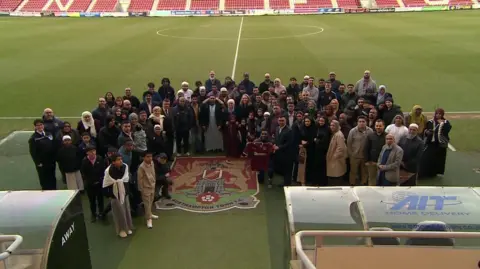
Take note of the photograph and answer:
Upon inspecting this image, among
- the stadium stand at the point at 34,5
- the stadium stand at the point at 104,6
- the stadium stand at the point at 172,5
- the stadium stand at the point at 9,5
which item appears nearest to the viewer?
the stadium stand at the point at 104,6

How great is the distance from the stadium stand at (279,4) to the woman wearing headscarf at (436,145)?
188 ft

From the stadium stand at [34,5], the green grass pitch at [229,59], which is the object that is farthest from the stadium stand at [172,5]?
the green grass pitch at [229,59]

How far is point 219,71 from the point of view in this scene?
2300cm

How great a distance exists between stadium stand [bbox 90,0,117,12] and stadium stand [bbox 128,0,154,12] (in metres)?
2.54

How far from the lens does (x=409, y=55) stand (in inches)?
1027

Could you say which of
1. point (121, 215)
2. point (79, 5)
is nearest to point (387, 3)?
point (79, 5)

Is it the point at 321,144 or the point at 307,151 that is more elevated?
the point at 321,144

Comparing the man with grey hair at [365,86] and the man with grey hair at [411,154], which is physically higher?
the man with grey hair at [365,86]

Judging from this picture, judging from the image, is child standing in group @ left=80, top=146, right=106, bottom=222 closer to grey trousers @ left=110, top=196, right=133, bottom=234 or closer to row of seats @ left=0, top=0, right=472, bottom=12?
grey trousers @ left=110, top=196, right=133, bottom=234

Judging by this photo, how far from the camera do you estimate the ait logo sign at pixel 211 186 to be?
30.7 ft

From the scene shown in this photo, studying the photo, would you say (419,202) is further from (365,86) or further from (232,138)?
(365,86)

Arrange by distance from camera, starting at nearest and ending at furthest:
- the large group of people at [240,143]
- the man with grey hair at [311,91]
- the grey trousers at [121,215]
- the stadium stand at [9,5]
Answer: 1. the grey trousers at [121,215]
2. the large group of people at [240,143]
3. the man with grey hair at [311,91]
4. the stadium stand at [9,5]

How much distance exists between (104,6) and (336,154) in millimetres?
64897

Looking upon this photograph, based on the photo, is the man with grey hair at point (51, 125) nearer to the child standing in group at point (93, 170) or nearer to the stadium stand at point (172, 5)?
the child standing in group at point (93, 170)
